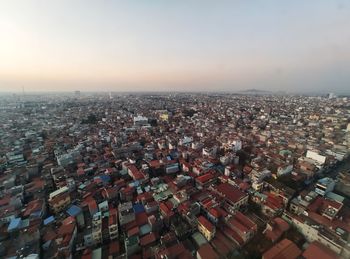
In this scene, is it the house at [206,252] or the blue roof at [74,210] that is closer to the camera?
the house at [206,252]

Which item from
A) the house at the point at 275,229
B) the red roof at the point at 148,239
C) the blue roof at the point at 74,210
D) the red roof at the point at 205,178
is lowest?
the blue roof at the point at 74,210

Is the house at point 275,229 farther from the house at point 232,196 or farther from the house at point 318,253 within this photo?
the house at point 232,196

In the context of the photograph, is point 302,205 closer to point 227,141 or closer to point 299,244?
point 299,244

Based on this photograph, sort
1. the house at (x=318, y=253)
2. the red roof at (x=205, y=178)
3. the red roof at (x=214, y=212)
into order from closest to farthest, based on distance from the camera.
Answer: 1. the house at (x=318, y=253)
2. the red roof at (x=214, y=212)
3. the red roof at (x=205, y=178)

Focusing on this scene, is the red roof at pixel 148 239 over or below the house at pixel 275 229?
below

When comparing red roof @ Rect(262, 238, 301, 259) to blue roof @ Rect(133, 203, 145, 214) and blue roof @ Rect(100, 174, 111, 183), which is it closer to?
blue roof @ Rect(133, 203, 145, 214)

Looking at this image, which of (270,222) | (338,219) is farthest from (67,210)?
(338,219)

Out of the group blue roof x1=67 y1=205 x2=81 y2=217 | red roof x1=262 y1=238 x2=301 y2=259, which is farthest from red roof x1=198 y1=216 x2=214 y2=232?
blue roof x1=67 y1=205 x2=81 y2=217

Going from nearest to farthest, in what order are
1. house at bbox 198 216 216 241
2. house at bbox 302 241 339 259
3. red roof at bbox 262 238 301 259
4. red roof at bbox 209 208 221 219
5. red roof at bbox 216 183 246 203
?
house at bbox 302 241 339 259 < red roof at bbox 262 238 301 259 < house at bbox 198 216 216 241 < red roof at bbox 209 208 221 219 < red roof at bbox 216 183 246 203

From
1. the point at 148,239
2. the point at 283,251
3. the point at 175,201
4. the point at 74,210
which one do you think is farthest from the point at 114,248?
the point at 283,251

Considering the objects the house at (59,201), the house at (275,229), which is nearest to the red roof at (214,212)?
the house at (275,229)
